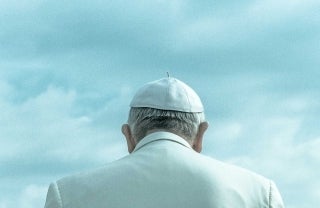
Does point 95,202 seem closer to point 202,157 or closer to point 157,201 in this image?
point 157,201

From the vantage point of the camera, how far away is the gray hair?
5.00 metres

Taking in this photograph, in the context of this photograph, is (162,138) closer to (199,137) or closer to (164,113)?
(164,113)

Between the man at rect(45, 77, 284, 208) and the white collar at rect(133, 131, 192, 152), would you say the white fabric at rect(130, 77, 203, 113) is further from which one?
the white collar at rect(133, 131, 192, 152)

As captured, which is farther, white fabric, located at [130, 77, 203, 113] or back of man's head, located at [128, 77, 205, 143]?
white fabric, located at [130, 77, 203, 113]

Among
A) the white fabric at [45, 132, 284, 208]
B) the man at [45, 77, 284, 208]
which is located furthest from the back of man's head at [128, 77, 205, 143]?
the white fabric at [45, 132, 284, 208]

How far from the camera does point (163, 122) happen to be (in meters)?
5.02

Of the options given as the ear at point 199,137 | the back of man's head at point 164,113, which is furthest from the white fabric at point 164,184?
the ear at point 199,137

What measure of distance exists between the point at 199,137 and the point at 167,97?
1.31 ft

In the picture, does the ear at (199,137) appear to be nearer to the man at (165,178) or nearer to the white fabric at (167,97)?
the man at (165,178)

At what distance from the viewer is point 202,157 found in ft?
15.9

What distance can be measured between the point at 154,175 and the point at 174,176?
141mm

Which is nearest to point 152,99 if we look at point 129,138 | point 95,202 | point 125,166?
point 129,138

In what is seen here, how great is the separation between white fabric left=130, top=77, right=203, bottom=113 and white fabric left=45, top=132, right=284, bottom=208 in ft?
1.03

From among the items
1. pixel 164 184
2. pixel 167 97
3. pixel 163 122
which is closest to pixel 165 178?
pixel 164 184
